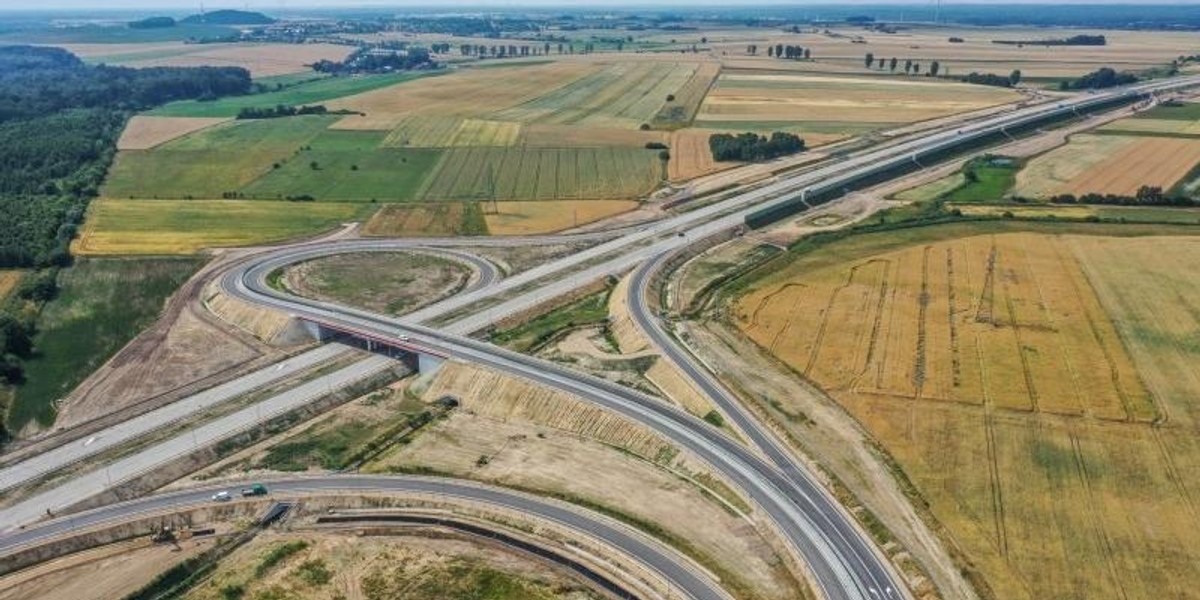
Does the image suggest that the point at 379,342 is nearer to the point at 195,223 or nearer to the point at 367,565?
the point at 367,565

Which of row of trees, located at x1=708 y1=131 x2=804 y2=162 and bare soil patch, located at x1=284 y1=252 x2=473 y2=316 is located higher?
row of trees, located at x1=708 y1=131 x2=804 y2=162

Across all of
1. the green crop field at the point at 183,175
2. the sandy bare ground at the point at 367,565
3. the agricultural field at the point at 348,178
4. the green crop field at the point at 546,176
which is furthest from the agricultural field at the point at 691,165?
the sandy bare ground at the point at 367,565

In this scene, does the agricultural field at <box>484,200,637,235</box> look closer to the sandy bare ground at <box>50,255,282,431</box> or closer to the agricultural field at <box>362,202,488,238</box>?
the agricultural field at <box>362,202,488,238</box>

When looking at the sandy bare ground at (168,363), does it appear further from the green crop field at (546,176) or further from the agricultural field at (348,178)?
the green crop field at (546,176)

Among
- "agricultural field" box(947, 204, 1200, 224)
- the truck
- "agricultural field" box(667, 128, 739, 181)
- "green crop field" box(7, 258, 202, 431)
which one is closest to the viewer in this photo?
the truck

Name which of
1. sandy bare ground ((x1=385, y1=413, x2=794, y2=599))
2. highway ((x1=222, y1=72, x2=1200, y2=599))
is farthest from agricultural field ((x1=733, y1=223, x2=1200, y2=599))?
→ sandy bare ground ((x1=385, y1=413, x2=794, y2=599))

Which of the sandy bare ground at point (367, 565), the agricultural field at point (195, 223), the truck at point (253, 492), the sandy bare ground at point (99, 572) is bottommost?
the sandy bare ground at point (99, 572)

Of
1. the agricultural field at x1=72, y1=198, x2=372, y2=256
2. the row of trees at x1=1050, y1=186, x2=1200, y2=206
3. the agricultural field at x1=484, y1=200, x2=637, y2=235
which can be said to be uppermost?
the row of trees at x1=1050, y1=186, x2=1200, y2=206
